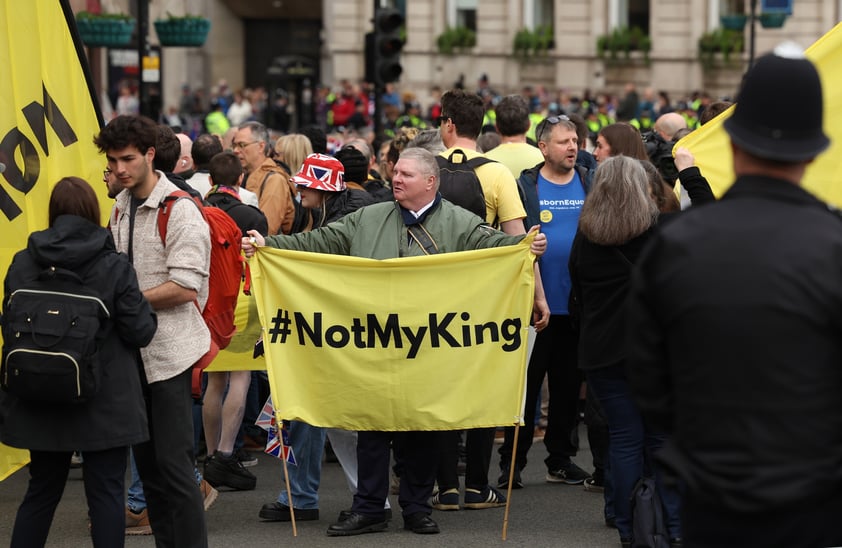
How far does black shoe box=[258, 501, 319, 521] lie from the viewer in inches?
313

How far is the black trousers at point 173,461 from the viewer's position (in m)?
6.09

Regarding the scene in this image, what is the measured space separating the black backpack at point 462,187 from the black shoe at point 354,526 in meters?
1.76

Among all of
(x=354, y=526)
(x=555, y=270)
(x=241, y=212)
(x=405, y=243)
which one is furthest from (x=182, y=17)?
(x=354, y=526)

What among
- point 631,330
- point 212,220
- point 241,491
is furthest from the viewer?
point 241,491

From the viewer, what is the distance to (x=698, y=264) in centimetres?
362

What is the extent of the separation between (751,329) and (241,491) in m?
5.65

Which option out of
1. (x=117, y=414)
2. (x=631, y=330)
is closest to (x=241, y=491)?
(x=117, y=414)

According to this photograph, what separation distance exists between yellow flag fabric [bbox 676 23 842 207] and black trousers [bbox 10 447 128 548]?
10.1 ft

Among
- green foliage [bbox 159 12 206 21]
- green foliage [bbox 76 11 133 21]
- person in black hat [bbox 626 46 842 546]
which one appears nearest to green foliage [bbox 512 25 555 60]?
green foliage [bbox 159 12 206 21]

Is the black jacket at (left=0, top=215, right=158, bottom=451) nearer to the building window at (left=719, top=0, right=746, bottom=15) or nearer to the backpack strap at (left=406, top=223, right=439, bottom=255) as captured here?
the backpack strap at (left=406, top=223, right=439, bottom=255)

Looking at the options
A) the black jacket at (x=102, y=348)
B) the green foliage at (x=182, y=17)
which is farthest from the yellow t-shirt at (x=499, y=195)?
the green foliage at (x=182, y=17)

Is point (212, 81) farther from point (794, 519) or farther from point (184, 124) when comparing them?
point (794, 519)

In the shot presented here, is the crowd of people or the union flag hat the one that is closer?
the crowd of people

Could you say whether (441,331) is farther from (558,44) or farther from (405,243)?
(558,44)
